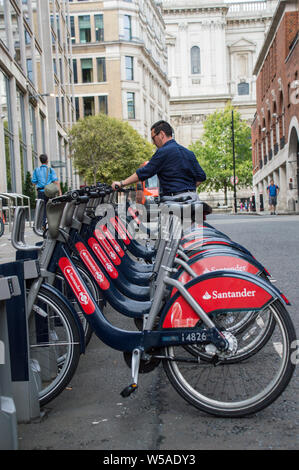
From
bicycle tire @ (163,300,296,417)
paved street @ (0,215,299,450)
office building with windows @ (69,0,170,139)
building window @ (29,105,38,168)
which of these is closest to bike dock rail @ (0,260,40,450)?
paved street @ (0,215,299,450)

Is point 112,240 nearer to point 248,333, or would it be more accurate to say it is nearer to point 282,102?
point 248,333

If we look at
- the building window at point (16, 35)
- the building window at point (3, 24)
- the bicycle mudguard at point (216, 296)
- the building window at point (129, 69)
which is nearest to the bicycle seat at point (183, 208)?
the bicycle mudguard at point (216, 296)

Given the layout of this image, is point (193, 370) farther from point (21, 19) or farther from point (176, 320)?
point (21, 19)

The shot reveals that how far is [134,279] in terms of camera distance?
16.5 feet

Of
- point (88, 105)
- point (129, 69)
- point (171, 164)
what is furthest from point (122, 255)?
point (129, 69)

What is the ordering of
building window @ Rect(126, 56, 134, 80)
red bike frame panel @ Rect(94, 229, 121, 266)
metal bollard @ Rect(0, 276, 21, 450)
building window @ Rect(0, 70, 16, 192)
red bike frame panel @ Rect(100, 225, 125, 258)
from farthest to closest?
building window @ Rect(126, 56, 134, 80), building window @ Rect(0, 70, 16, 192), red bike frame panel @ Rect(100, 225, 125, 258), red bike frame panel @ Rect(94, 229, 121, 266), metal bollard @ Rect(0, 276, 21, 450)

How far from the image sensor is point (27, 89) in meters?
31.4

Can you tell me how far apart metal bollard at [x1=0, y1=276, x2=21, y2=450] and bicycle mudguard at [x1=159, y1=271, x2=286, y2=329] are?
33.8 inches

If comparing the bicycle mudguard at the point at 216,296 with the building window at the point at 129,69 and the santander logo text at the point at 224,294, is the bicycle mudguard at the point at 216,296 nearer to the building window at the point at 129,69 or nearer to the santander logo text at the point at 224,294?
the santander logo text at the point at 224,294

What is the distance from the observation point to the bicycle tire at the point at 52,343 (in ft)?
11.0

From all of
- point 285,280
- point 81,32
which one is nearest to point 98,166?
point 81,32

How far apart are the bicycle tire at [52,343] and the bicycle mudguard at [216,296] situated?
59 cm

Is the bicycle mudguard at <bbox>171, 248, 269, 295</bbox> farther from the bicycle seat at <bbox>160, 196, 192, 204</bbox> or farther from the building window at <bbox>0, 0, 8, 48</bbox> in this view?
the building window at <bbox>0, 0, 8, 48</bbox>

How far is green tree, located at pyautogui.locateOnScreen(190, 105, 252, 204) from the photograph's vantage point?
72875mm
